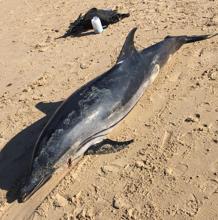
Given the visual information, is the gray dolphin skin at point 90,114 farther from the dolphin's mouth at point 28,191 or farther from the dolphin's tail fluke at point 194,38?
the dolphin's tail fluke at point 194,38

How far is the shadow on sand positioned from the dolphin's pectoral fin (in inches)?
29.7

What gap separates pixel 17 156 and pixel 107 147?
1133 millimetres

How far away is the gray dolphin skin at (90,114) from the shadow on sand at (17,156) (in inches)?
13.8

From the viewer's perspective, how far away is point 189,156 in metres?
5.32

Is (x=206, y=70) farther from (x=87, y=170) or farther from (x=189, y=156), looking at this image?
(x=87, y=170)

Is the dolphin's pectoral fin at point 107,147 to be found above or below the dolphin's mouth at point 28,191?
below

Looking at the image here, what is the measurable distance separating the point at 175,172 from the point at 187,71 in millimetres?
2000

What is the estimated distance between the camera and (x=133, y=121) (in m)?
6.04

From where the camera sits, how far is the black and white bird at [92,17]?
866cm

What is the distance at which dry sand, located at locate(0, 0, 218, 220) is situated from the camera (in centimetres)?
499

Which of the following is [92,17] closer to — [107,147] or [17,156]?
[17,156]

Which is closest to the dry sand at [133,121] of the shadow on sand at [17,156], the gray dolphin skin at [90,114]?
the shadow on sand at [17,156]

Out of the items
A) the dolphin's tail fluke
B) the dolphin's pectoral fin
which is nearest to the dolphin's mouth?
the dolphin's pectoral fin

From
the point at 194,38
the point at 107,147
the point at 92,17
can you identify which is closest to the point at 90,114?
the point at 107,147
